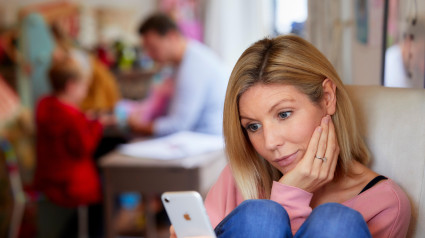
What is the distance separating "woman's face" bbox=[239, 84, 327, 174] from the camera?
1.06 m

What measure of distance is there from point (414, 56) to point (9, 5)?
2.65 metres

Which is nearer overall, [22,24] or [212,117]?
[212,117]

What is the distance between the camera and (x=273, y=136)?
1060mm

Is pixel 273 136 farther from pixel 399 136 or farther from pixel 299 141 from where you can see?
pixel 399 136

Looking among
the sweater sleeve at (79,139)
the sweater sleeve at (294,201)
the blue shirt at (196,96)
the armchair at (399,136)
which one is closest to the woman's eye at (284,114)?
the sweater sleeve at (294,201)

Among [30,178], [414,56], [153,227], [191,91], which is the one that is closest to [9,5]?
[30,178]

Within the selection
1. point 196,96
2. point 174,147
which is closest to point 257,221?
point 174,147

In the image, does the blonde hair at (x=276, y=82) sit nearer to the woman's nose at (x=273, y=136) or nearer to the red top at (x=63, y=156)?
the woman's nose at (x=273, y=136)

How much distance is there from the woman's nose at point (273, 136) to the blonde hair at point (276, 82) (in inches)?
3.7

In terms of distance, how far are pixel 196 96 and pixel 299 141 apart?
1.62 metres

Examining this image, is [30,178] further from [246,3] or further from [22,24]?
[246,3]

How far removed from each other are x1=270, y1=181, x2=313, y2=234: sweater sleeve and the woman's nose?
9cm

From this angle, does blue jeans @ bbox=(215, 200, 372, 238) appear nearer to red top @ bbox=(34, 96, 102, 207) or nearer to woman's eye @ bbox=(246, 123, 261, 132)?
woman's eye @ bbox=(246, 123, 261, 132)

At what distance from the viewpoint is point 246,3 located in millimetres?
3248
